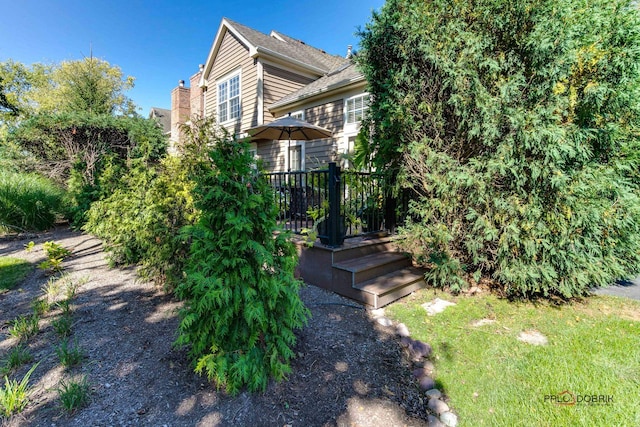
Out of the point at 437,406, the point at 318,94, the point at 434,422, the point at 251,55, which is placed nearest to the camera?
the point at 434,422

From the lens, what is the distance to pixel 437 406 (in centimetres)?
195

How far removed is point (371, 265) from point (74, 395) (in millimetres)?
2951

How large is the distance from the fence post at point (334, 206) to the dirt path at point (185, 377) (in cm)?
96

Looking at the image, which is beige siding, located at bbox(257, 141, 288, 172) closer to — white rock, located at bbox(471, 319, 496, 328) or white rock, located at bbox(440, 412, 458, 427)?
white rock, located at bbox(471, 319, 496, 328)

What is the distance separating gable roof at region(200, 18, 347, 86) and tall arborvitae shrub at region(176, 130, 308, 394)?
9.80 meters

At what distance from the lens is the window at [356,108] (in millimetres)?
8117

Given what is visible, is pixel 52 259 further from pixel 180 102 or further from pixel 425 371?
pixel 180 102

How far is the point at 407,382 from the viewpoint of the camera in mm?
2209

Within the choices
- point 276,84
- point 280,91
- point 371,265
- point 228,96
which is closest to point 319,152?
point 280,91

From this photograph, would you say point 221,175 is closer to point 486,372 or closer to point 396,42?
point 486,372

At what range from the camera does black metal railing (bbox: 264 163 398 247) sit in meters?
3.76

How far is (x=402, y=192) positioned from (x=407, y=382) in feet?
9.22

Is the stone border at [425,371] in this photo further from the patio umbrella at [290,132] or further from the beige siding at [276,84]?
the beige siding at [276,84]

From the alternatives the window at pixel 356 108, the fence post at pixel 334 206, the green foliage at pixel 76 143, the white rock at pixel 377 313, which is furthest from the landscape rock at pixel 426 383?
the green foliage at pixel 76 143
